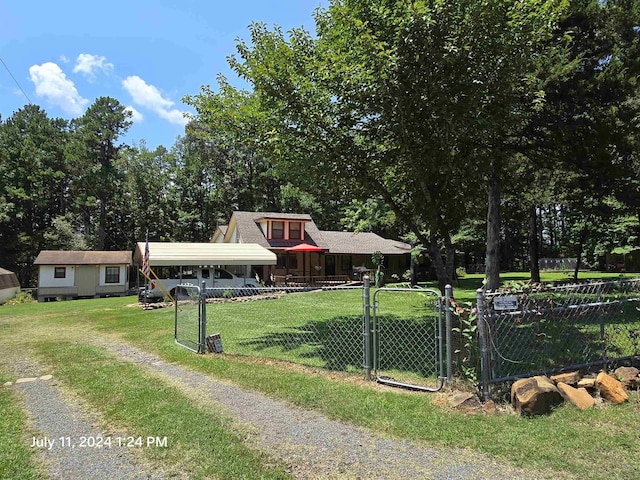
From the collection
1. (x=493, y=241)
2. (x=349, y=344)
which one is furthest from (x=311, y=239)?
(x=349, y=344)

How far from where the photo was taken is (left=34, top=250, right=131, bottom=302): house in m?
25.9

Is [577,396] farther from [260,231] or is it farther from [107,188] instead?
[107,188]

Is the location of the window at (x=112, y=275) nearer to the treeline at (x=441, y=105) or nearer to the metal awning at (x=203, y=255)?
the metal awning at (x=203, y=255)

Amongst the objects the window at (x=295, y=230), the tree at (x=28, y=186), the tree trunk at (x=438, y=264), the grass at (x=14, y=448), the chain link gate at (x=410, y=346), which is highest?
the tree at (x=28, y=186)

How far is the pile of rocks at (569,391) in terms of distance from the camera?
419 centimetres

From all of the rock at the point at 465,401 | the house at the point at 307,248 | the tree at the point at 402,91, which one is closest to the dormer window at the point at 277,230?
the house at the point at 307,248

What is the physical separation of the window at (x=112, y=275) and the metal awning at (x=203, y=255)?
514 cm

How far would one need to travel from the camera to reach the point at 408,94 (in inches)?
263

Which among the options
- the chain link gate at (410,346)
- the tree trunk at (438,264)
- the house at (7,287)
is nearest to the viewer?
the chain link gate at (410,346)

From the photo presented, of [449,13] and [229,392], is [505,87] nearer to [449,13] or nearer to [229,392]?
[449,13]

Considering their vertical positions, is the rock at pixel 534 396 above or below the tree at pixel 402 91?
below

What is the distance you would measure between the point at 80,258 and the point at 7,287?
416 cm

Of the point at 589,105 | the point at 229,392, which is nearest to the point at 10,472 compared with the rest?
the point at 229,392

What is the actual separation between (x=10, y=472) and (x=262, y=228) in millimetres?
26818
